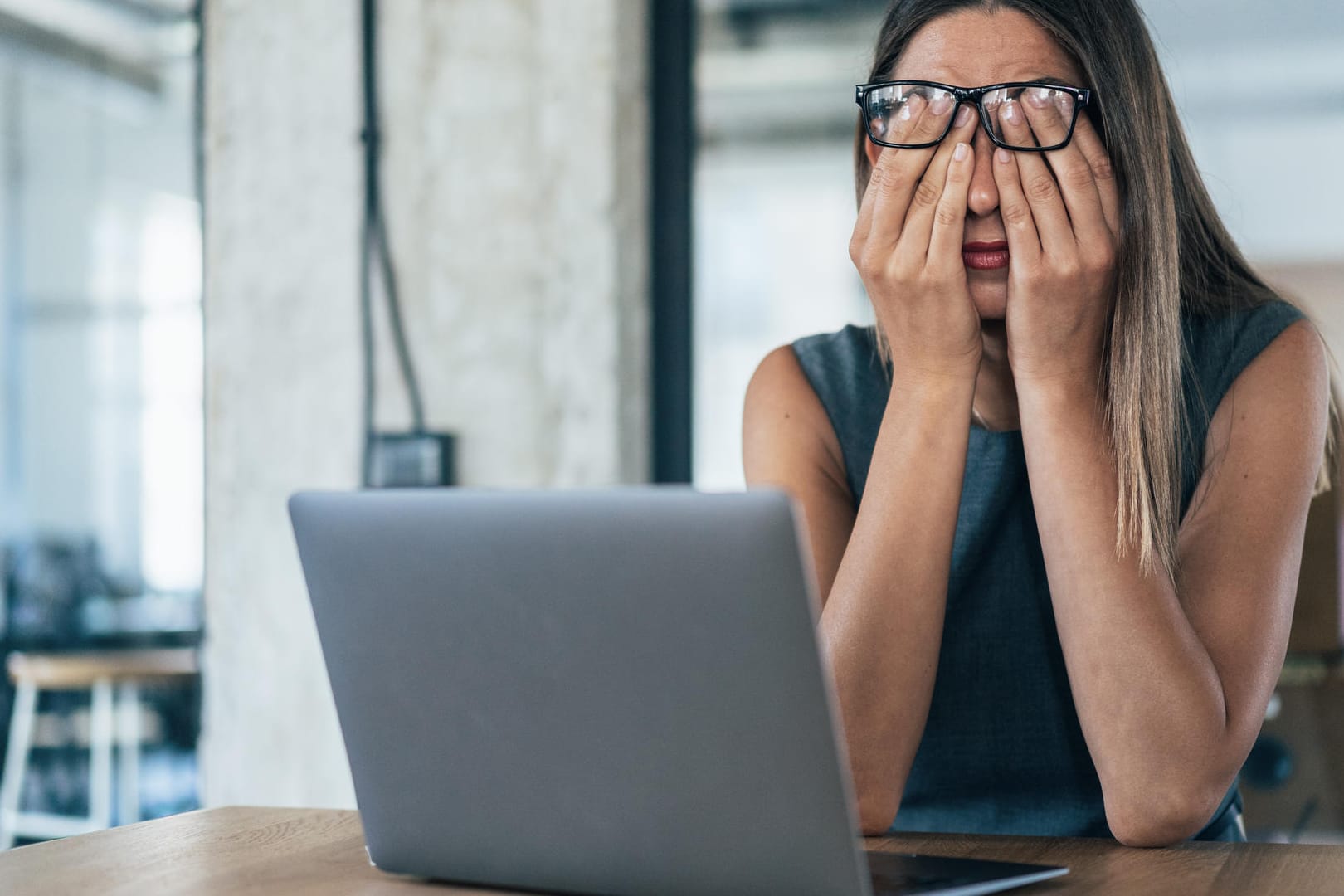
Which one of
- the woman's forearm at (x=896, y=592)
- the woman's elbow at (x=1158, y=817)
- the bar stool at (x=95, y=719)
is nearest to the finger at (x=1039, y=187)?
the woman's forearm at (x=896, y=592)

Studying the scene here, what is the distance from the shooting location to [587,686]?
57 centimetres

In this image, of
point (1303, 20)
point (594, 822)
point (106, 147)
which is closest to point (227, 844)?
point (594, 822)

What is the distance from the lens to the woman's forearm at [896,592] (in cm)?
92

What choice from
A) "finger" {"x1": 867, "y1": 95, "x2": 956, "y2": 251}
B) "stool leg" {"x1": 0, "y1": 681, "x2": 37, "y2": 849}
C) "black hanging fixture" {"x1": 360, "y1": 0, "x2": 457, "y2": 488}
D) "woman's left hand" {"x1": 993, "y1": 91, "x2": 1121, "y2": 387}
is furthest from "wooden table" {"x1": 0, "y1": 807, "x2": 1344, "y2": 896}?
"stool leg" {"x1": 0, "y1": 681, "x2": 37, "y2": 849}

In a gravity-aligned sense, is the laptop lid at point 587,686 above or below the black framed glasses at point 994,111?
below

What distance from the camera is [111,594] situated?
2416 millimetres

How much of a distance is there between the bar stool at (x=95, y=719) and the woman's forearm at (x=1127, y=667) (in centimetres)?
187

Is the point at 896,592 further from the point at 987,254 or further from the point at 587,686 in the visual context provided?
the point at 587,686

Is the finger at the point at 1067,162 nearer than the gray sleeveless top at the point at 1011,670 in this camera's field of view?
Yes

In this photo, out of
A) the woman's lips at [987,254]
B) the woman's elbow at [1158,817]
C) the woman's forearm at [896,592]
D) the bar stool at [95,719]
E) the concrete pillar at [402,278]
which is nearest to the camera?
the woman's elbow at [1158,817]

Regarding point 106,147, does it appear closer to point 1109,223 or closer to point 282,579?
A: point 282,579

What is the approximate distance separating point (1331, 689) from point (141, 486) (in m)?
2.22

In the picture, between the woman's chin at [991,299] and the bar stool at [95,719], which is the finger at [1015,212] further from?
the bar stool at [95,719]

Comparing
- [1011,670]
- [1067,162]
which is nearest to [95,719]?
[1011,670]
